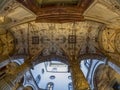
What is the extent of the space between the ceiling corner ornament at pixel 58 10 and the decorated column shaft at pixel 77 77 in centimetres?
241

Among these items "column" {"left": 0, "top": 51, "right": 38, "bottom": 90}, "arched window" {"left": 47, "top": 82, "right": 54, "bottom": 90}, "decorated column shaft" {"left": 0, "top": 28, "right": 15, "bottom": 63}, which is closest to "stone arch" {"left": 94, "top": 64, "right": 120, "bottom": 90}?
"column" {"left": 0, "top": 51, "right": 38, "bottom": 90}

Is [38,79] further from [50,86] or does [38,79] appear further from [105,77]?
[105,77]

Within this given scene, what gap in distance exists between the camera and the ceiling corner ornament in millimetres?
13133

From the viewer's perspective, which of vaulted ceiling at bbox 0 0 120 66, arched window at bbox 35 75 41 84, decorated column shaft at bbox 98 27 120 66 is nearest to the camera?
vaulted ceiling at bbox 0 0 120 66

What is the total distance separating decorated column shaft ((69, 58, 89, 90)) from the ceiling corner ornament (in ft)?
7.90

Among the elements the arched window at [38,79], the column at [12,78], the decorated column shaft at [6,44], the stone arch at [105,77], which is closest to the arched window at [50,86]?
the arched window at [38,79]

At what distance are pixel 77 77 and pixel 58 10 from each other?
3.51 metres

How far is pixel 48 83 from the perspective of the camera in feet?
78.9

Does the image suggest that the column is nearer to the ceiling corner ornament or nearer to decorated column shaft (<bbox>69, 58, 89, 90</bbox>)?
decorated column shaft (<bbox>69, 58, 89, 90</bbox>)

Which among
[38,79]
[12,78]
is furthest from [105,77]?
[38,79]

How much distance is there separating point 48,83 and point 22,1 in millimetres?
12881

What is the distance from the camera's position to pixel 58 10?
1367cm

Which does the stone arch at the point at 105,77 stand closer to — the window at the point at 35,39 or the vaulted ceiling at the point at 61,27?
the vaulted ceiling at the point at 61,27

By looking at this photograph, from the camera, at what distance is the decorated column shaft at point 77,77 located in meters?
12.9
